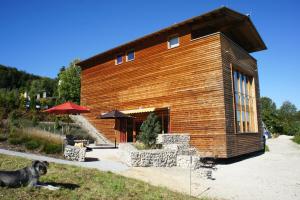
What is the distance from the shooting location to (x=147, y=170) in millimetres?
11156

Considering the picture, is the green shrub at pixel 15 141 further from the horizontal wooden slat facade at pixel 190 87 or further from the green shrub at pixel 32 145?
the horizontal wooden slat facade at pixel 190 87

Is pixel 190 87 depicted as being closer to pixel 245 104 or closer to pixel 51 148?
pixel 245 104

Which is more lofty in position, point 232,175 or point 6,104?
point 6,104

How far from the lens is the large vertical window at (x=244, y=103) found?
1652 cm

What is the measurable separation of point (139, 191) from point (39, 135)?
25.4 feet

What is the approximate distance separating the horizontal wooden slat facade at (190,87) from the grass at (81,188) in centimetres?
762

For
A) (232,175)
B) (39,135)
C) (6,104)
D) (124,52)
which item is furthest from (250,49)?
(6,104)

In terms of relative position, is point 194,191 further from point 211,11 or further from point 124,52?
point 124,52

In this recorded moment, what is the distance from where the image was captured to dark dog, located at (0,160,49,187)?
5.55 meters

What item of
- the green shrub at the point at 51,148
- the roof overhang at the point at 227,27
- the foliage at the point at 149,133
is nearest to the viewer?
the green shrub at the point at 51,148

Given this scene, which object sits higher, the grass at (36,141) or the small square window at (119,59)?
the small square window at (119,59)

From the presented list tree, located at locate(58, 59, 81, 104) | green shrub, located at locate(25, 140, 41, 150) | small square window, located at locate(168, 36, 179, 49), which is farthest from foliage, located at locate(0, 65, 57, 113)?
green shrub, located at locate(25, 140, 41, 150)

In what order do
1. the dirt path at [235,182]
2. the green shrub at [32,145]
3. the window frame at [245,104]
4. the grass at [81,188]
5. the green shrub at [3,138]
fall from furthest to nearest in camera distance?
the window frame at [245,104], the green shrub at [3,138], the green shrub at [32,145], the dirt path at [235,182], the grass at [81,188]

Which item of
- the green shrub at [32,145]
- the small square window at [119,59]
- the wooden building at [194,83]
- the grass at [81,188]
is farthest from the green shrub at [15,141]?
the small square window at [119,59]
